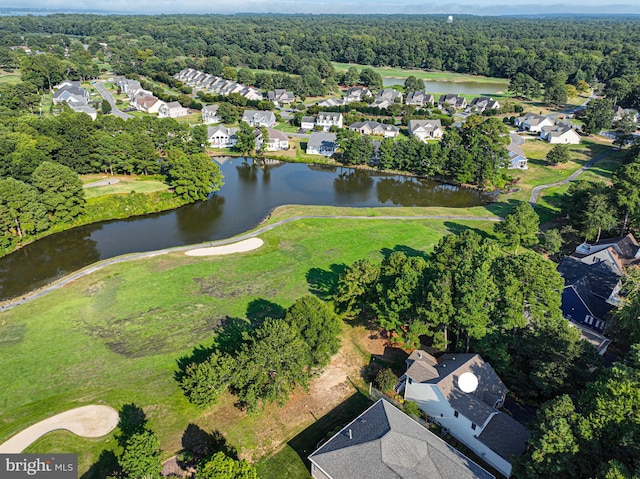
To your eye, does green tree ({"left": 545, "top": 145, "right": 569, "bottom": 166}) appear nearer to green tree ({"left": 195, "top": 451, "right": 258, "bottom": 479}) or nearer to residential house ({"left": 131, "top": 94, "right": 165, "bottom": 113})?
green tree ({"left": 195, "top": 451, "right": 258, "bottom": 479})

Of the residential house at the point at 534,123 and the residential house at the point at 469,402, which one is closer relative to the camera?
the residential house at the point at 469,402

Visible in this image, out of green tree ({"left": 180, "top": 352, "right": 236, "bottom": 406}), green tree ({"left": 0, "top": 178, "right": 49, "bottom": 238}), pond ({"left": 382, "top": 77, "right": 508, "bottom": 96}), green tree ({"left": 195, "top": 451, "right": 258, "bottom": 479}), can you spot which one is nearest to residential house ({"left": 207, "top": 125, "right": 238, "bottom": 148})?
green tree ({"left": 0, "top": 178, "right": 49, "bottom": 238})

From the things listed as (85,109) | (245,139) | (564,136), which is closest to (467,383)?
(245,139)

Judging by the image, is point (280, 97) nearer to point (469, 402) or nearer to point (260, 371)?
Result: point (260, 371)

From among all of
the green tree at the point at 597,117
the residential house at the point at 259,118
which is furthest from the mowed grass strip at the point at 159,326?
the green tree at the point at 597,117

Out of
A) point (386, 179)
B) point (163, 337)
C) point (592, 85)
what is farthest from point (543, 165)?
point (592, 85)

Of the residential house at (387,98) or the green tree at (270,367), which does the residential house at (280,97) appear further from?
the green tree at (270,367)

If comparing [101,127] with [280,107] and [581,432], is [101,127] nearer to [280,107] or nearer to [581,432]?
[280,107]
